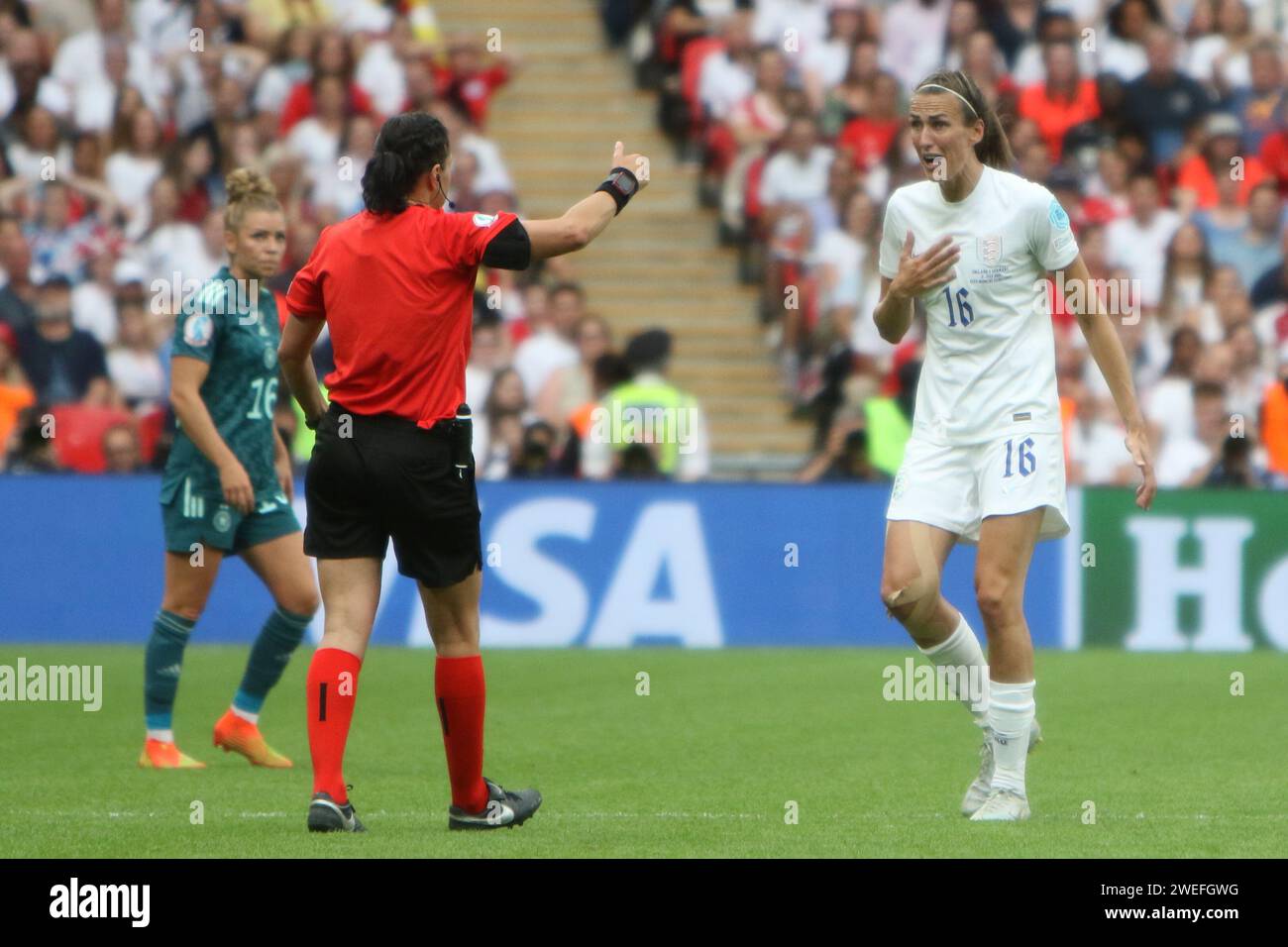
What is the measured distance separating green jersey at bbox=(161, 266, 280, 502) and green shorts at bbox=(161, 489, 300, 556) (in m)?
0.04

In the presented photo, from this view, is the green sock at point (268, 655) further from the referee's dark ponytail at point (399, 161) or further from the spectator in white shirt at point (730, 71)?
the spectator in white shirt at point (730, 71)

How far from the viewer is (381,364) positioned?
716 cm

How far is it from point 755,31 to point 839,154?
2.02 m

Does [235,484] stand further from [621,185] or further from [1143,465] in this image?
[1143,465]

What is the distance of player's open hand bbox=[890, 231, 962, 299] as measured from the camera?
24.5ft

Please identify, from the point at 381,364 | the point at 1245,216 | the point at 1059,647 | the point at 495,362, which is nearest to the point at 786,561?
the point at 1059,647

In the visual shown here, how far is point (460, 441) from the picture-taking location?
7266mm

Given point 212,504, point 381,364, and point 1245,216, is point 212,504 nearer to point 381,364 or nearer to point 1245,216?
point 381,364

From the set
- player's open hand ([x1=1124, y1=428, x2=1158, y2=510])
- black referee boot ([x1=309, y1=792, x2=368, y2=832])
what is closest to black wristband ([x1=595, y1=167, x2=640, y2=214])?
player's open hand ([x1=1124, y1=428, x2=1158, y2=510])

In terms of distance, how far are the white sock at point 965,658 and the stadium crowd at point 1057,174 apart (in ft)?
24.6

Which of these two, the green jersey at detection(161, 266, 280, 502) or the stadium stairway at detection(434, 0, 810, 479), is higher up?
the stadium stairway at detection(434, 0, 810, 479)

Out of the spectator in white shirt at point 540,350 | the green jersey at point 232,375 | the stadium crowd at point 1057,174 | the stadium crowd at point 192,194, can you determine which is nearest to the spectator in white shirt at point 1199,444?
the stadium crowd at point 1057,174

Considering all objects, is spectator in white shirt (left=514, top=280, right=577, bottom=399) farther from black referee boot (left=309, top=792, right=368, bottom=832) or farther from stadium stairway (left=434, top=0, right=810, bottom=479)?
black referee boot (left=309, top=792, right=368, bottom=832)

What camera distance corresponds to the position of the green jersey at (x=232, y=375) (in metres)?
9.42
